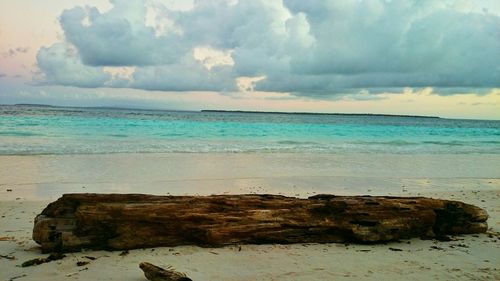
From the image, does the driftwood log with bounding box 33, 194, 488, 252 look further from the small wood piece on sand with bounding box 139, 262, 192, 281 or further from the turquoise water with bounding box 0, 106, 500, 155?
the turquoise water with bounding box 0, 106, 500, 155

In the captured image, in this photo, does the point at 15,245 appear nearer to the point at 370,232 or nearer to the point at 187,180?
the point at 370,232

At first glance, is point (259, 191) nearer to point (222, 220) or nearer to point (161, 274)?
point (222, 220)

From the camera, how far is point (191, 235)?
6195 mm

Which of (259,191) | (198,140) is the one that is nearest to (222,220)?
(259,191)

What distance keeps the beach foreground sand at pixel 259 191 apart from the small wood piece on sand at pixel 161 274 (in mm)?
390

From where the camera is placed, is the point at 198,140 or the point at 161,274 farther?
the point at 198,140

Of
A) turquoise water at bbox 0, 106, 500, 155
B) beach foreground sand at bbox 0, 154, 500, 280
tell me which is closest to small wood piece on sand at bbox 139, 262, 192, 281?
beach foreground sand at bbox 0, 154, 500, 280

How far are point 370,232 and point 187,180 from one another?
7742mm

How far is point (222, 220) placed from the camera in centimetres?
623

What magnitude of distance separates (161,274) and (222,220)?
1.70m

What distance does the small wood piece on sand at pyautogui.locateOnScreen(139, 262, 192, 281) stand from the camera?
4.52m

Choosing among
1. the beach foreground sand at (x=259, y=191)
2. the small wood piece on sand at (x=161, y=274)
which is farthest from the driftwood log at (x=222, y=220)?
the small wood piece on sand at (x=161, y=274)

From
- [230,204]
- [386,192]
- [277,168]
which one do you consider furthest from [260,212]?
[277,168]

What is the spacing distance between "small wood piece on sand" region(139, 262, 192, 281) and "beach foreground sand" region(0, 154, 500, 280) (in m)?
0.39
